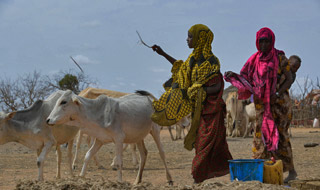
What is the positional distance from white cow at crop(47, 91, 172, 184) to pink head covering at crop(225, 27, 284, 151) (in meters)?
2.03

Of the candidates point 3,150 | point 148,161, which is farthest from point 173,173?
point 3,150

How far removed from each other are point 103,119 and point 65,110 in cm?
69

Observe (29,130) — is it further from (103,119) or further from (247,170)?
(247,170)

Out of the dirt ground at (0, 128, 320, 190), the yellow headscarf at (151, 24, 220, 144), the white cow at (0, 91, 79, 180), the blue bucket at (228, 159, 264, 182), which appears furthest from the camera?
the white cow at (0, 91, 79, 180)

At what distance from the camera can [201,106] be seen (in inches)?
248

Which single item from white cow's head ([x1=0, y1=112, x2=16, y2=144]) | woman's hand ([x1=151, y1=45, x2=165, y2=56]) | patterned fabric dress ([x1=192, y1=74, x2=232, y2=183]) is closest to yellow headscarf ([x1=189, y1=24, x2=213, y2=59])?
patterned fabric dress ([x1=192, y1=74, x2=232, y2=183])

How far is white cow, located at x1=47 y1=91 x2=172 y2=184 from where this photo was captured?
743cm

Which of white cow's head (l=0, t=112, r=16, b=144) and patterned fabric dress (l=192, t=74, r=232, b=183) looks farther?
white cow's head (l=0, t=112, r=16, b=144)

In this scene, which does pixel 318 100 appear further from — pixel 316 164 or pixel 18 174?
pixel 18 174

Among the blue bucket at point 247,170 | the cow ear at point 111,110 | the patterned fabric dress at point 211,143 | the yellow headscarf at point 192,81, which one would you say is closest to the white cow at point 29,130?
the cow ear at point 111,110

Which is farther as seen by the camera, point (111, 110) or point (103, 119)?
point (111, 110)

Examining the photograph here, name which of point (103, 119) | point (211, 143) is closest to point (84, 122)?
point (103, 119)

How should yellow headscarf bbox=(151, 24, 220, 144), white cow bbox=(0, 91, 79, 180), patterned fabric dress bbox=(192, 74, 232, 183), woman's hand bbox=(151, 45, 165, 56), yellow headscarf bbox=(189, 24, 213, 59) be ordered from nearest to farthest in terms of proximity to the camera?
patterned fabric dress bbox=(192, 74, 232, 183) → yellow headscarf bbox=(151, 24, 220, 144) → yellow headscarf bbox=(189, 24, 213, 59) → woman's hand bbox=(151, 45, 165, 56) → white cow bbox=(0, 91, 79, 180)

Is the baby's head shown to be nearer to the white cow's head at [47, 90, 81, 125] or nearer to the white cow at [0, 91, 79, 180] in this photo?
the white cow's head at [47, 90, 81, 125]
